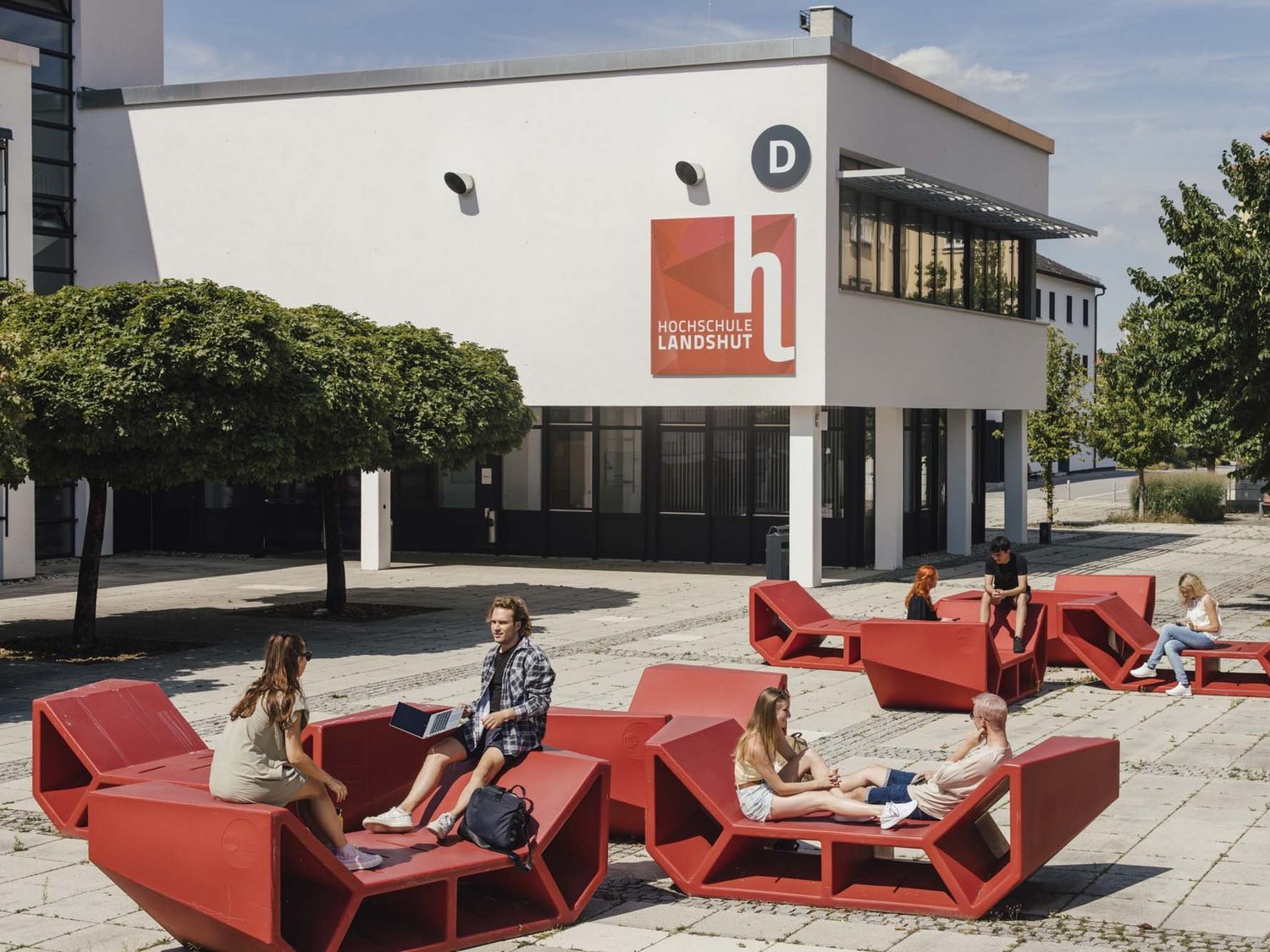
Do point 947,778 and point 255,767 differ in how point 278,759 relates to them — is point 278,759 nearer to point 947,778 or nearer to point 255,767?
point 255,767

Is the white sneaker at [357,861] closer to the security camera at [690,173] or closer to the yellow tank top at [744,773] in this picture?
the yellow tank top at [744,773]

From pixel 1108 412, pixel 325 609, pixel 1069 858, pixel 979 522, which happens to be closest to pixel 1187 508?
pixel 1108 412

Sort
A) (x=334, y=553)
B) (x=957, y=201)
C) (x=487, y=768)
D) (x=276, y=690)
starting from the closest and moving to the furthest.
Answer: (x=276, y=690)
(x=487, y=768)
(x=334, y=553)
(x=957, y=201)

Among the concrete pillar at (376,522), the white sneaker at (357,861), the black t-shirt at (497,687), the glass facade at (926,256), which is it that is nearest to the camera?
the white sneaker at (357,861)

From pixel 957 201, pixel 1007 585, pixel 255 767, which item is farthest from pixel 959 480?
pixel 255 767

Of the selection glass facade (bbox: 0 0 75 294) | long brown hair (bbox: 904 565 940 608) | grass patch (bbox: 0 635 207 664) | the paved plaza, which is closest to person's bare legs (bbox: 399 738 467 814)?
the paved plaza

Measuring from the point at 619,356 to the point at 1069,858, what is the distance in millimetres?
18774

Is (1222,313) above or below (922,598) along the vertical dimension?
above

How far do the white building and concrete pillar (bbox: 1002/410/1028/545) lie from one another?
8.02 feet

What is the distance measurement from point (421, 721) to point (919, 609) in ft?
26.4

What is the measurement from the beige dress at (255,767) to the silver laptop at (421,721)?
81 cm

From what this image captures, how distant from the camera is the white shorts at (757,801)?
8.75 m

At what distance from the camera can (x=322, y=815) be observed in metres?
7.70

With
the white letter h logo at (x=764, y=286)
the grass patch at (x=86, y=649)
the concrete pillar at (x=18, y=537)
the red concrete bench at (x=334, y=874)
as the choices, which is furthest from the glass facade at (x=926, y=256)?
the red concrete bench at (x=334, y=874)
